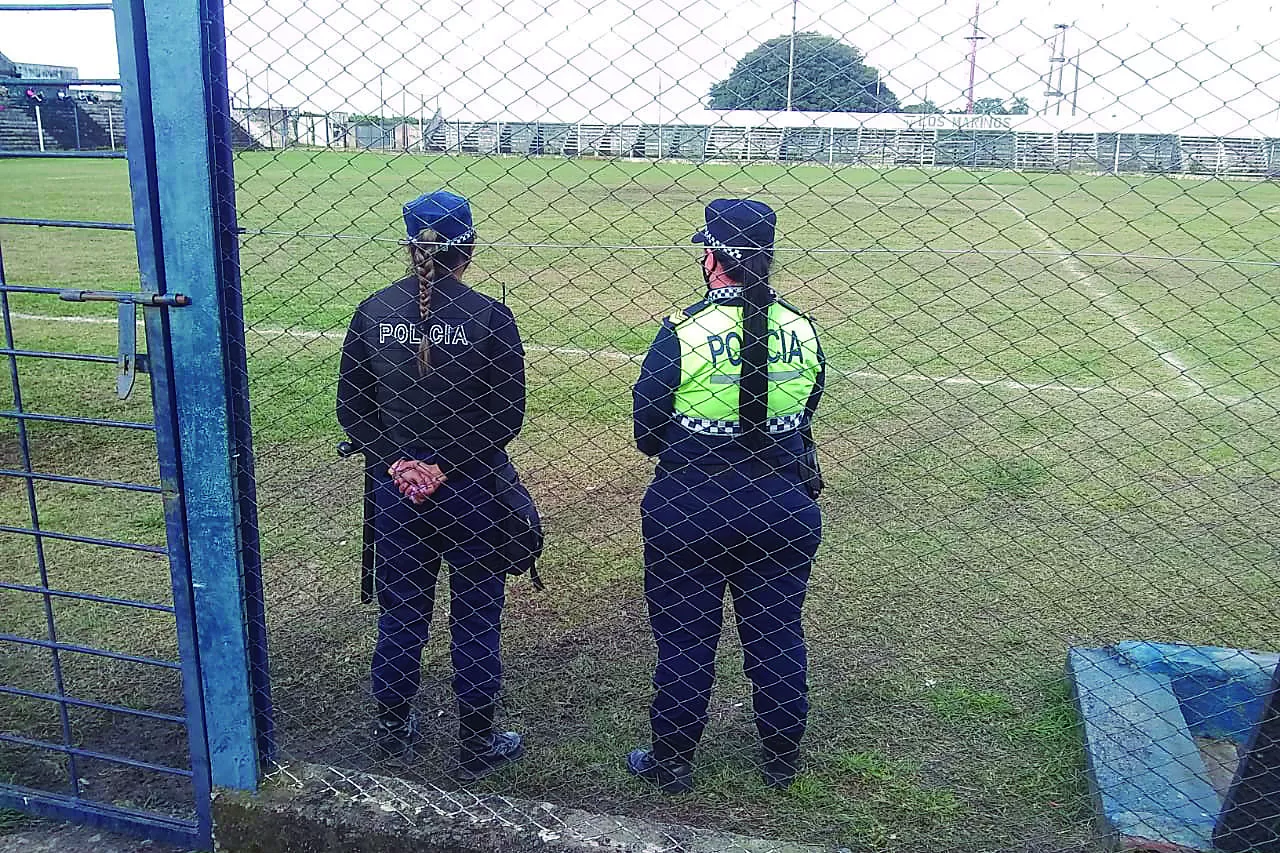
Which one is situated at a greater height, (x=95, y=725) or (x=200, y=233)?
(x=200, y=233)

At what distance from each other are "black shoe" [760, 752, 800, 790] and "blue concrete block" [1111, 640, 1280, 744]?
1348 mm

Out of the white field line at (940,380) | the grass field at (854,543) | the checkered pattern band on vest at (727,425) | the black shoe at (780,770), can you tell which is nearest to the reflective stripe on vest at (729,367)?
the checkered pattern band on vest at (727,425)

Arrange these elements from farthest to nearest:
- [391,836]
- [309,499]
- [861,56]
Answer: [309,499] < [391,836] < [861,56]

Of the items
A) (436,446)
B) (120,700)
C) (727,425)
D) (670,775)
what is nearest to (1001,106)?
(727,425)

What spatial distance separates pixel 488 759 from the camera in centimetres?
357

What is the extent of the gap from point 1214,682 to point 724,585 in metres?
1.85

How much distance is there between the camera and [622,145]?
2.78 metres

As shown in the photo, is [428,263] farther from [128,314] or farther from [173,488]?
[173,488]

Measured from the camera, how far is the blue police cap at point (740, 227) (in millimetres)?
3014

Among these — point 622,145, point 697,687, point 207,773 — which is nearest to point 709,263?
point 622,145

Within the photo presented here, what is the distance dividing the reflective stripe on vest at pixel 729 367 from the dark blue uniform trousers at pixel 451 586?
0.76 metres

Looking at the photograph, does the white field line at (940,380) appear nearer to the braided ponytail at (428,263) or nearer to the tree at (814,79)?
the braided ponytail at (428,263)

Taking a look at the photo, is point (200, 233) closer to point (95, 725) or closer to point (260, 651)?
point (260, 651)

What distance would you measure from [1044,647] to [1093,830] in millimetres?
1200
